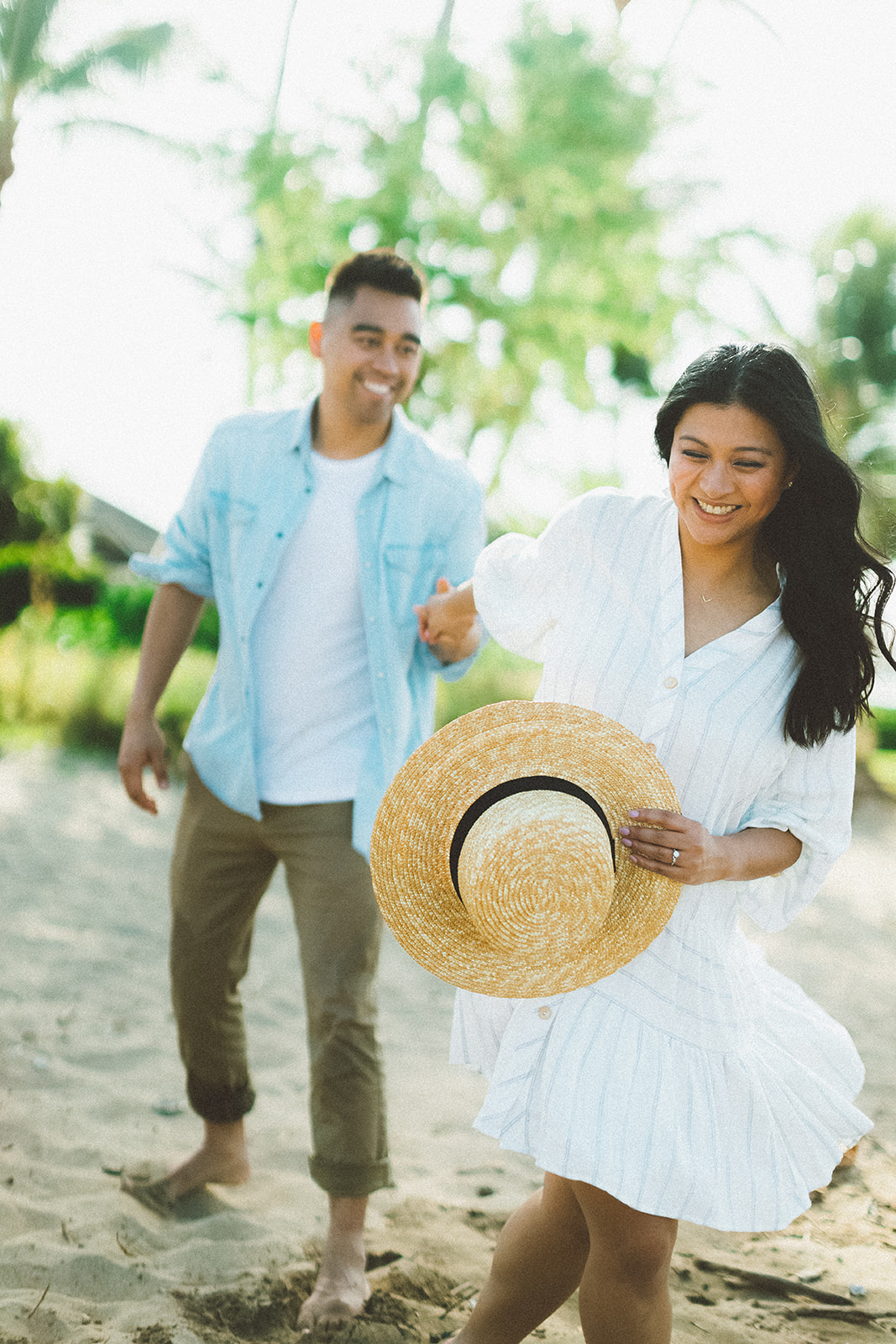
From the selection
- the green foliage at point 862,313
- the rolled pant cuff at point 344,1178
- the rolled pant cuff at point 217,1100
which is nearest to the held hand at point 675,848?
the rolled pant cuff at point 344,1178

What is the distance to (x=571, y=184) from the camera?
55.2ft

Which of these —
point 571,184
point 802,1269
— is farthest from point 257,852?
point 571,184

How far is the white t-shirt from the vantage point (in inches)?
119

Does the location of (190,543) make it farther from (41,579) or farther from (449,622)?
(41,579)

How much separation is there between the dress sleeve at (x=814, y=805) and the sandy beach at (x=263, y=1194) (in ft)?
4.53

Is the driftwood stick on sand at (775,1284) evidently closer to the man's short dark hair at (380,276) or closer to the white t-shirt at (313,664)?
the white t-shirt at (313,664)

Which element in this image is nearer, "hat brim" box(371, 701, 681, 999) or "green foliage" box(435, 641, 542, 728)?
"hat brim" box(371, 701, 681, 999)

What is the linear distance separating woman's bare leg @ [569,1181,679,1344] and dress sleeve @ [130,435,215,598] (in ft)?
6.39

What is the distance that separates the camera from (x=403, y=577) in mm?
3059

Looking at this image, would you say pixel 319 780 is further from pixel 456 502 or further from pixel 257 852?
pixel 456 502

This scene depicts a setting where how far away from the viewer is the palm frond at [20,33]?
1675cm

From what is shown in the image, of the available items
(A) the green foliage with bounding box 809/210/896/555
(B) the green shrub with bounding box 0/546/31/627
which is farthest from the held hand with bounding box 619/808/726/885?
(A) the green foliage with bounding box 809/210/896/555

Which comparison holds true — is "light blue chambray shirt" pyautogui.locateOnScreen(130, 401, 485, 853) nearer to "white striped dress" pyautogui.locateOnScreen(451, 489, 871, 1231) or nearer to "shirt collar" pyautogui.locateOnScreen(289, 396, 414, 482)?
"shirt collar" pyautogui.locateOnScreen(289, 396, 414, 482)

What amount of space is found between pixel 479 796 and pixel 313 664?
42.0 inches
